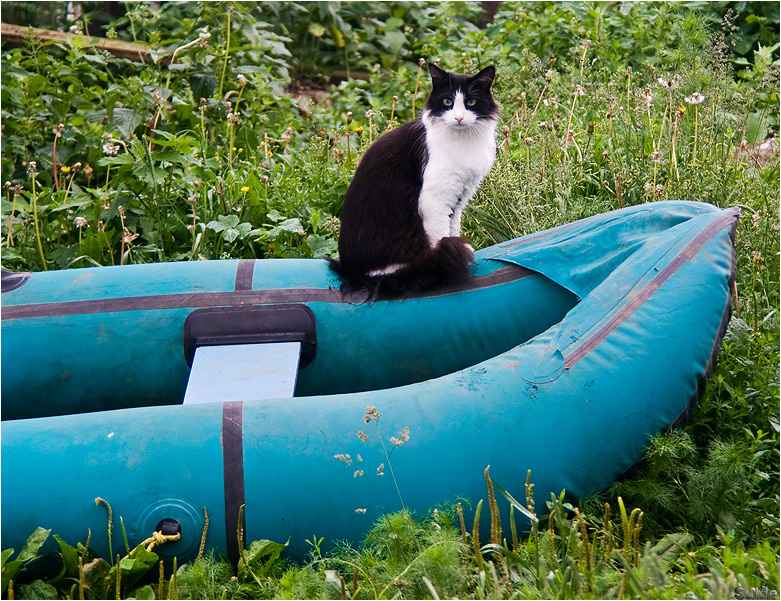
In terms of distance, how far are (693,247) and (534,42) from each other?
11.5ft

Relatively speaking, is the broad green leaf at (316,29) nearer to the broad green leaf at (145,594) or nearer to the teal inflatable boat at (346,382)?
the teal inflatable boat at (346,382)

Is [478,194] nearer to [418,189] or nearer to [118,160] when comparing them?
[418,189]

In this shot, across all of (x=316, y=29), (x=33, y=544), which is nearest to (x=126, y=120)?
(x=316, y=29)

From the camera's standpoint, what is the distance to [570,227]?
2.64 meters

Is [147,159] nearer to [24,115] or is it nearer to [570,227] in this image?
[24,115]

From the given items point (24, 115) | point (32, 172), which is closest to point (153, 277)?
point (32, 172)

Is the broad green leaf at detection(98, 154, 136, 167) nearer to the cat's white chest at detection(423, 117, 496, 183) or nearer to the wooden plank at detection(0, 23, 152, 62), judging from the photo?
the cat's white chest at detection(423, 117, 496, 183)

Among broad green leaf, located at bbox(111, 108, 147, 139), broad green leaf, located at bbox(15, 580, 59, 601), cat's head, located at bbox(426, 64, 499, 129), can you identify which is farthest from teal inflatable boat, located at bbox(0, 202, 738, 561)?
broad green leaf, located at bbox(111, 108, 147, 139)

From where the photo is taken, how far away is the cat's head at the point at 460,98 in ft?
9.44

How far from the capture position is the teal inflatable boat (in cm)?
184

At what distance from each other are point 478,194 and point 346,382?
124 cm

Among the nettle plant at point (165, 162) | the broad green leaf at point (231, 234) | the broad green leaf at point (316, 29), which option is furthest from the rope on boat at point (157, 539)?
the broad green leaf at point (316, 29)

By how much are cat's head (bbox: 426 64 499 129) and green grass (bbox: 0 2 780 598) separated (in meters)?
0.49

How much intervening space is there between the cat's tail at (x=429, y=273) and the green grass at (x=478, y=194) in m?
0.70
